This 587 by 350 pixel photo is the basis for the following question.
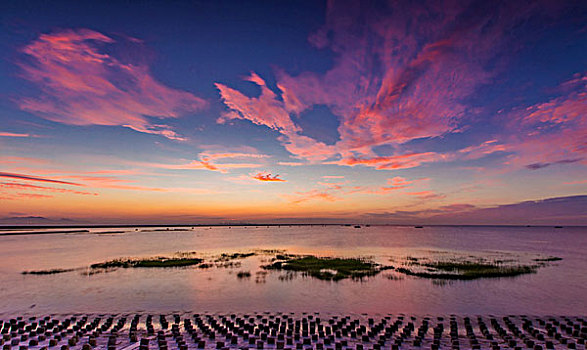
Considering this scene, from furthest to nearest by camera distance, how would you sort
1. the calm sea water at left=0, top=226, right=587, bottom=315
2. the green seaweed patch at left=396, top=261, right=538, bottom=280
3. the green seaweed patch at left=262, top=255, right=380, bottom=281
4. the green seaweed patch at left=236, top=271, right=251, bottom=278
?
the green seaweed patch at left=236, top=271, right=251, bottom=278, the green seaweed patch at left=396, top=261, right=538, bottom=280, the green seaweed patch at left=262, top=255, right=380, bottom=281, the calm sea water at left=0, top=226, right=587, bottom=315

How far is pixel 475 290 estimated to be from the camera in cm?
3706

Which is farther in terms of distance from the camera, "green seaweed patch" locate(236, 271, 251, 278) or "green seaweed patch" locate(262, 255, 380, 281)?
"green seaweed patch" locate(236, 271, 251, 278)

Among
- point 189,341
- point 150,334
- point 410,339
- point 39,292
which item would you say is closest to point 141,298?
point 39,292

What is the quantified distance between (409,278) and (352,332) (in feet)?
86.7

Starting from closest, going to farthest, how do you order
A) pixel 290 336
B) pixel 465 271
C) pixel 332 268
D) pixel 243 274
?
pixel 290 336 → pixel 243 274 → pixel 465 271 → pixel 332 268

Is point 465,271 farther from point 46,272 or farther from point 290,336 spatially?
point 46,272

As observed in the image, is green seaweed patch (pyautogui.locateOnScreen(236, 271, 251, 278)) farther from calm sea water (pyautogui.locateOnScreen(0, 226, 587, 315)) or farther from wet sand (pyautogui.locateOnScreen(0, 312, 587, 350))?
wet sand (pyautogui.locateOnScreen(0, 312, 587, 350))

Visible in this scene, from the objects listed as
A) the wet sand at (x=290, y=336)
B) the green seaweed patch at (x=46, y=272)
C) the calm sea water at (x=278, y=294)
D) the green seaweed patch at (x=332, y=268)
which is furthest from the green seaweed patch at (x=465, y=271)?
the green seaweed patch at (x=46, y=272)

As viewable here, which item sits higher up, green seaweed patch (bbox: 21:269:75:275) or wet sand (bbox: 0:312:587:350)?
wet sand (bbox: 0:312:587:350)

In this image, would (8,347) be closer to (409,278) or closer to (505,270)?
(409,278)

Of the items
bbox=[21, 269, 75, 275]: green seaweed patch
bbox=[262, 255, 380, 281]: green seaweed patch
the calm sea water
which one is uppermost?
bbox=[262, 255, 380, 281]: green seaweed patch

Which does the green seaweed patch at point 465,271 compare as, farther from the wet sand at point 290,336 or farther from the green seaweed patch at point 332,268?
the wet sand at point 290,336

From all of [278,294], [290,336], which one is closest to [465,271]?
[278,294]

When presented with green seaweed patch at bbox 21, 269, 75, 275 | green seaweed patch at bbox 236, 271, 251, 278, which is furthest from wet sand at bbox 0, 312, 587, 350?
green seaweed patch at bbox 21, 269, 75, 275
